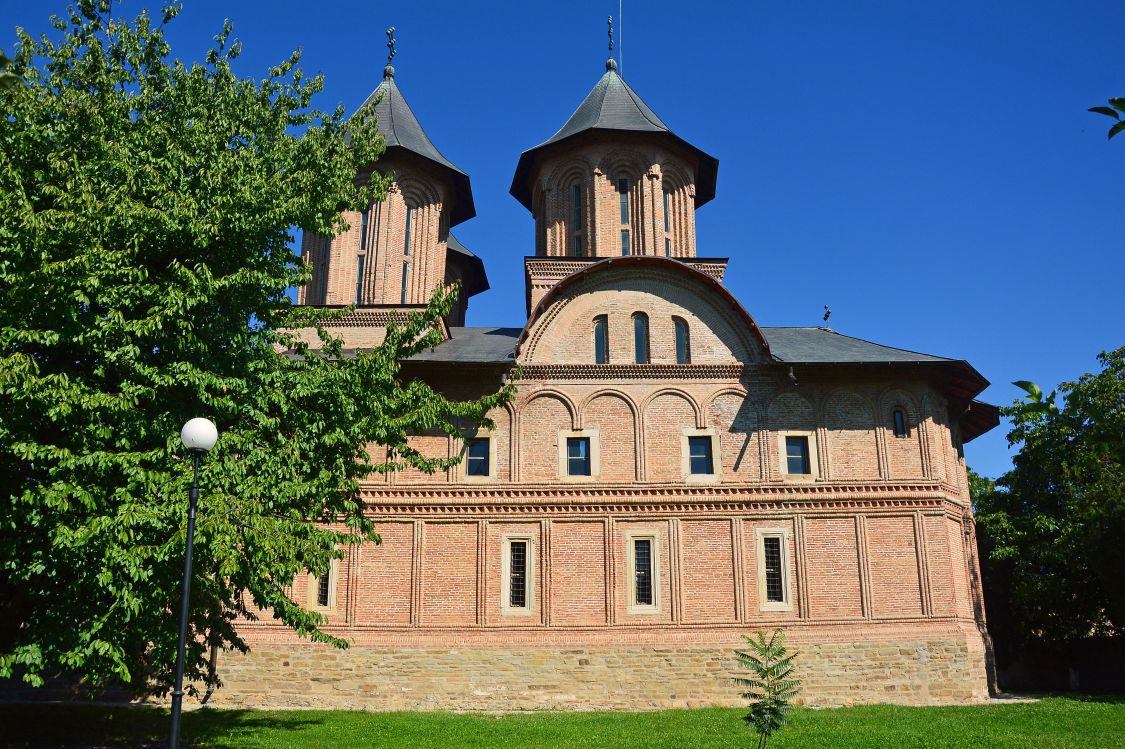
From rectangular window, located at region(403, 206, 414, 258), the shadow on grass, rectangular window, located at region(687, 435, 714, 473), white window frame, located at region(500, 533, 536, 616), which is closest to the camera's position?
the shadow on grass

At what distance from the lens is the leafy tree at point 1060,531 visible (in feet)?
76.7

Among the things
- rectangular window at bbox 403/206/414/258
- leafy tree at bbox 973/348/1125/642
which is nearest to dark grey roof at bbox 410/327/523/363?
rectangular window at bbox 403/206/414/258

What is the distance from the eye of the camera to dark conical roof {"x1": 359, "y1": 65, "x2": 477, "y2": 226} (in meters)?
26.7

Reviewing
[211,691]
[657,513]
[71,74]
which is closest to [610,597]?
[657,513]

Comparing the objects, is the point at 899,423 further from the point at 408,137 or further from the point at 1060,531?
the point at 408,137

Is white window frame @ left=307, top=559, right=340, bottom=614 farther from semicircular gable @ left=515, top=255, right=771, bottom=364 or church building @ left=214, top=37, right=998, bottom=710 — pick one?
semicircular gable @ left=515, top=255, right=771, bottom=364

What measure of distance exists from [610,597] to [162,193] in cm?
1324

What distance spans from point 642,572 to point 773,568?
10.3 feet

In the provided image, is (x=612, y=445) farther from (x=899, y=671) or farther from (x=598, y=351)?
(x=899, y=671)

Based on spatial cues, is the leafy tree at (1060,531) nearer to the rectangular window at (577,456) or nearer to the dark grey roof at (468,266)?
the rectangular window at (577,456)

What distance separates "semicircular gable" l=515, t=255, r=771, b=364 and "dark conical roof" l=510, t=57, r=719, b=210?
6.60 metres

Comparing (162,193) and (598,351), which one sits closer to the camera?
(162,193)

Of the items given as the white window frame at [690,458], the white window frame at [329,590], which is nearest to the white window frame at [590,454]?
the white window frame at [690,458]

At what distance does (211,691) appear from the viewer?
1917cm
